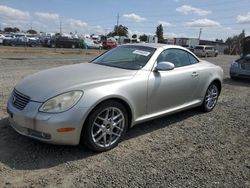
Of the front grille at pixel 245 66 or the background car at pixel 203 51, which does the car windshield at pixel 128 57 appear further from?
the background car at pixel 203 51

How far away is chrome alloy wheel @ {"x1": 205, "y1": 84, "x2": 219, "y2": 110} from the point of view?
619 centimetres

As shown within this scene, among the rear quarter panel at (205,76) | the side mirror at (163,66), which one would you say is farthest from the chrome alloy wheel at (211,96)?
the side mirror at (163,66)

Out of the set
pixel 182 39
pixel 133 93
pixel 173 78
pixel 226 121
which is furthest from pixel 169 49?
pixel 182 39

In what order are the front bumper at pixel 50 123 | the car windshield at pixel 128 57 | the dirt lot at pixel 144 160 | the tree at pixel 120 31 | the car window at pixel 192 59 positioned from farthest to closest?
the tree at pixel 120 31 < the car window at pixel 192 59 < the car windshield at pixel 128 57 < the front bumper at pixel 50 123 < the dirt lot at pixel 144 160

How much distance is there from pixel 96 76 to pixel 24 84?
102 cm

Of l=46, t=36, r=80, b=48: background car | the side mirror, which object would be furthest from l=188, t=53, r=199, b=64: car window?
l=46, t=36, r=80, b=48: background car

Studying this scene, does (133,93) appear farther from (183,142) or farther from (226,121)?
(226,121)

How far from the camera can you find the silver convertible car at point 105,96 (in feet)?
11.9

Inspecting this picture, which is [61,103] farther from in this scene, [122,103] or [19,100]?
[122,103]

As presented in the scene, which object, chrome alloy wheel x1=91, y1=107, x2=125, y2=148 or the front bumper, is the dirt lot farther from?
the front bumper

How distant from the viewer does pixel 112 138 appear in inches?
164

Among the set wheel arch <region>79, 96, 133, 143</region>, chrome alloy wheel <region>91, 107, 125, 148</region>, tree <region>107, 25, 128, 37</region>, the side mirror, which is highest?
tree <region>107, 25, 128, 37</region>

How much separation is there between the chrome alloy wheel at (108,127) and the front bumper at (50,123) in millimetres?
287

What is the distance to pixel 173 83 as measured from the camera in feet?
16.3
